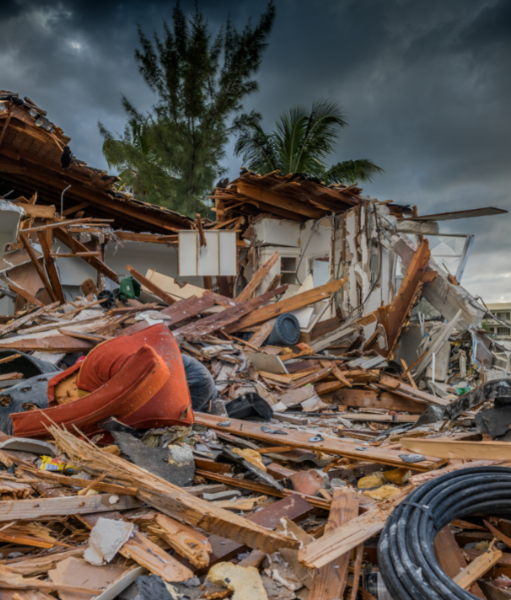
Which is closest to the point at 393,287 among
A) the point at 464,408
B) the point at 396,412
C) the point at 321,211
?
the point at 321,211

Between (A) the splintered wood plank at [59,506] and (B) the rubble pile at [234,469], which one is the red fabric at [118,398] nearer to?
(B) the rubble pile at [234,469]

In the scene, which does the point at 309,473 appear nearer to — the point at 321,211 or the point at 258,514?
the point at 258,514

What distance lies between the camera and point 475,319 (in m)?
8.31

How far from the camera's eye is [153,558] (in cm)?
198

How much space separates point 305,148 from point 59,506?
58.3 ft

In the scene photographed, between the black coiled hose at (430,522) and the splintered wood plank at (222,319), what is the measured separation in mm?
5507

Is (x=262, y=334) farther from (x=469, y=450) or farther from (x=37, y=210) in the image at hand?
(x=37, y=210)

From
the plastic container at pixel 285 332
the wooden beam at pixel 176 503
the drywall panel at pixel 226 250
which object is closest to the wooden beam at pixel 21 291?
the drywall panel at pixel 226 250

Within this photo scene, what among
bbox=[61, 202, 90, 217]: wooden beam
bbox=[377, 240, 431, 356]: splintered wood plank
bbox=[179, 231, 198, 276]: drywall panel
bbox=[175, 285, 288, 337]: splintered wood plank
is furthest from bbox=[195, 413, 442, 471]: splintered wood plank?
bbox=[61, 202, 90, 217]: wooden beam

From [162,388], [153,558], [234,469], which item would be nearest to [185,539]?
[153,558]

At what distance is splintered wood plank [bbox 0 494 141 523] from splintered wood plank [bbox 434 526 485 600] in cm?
169

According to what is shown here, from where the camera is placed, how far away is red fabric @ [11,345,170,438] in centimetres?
315

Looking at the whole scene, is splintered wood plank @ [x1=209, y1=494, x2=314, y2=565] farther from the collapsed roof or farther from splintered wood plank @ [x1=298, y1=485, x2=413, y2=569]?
the collapsed roof

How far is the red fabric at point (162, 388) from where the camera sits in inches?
130
